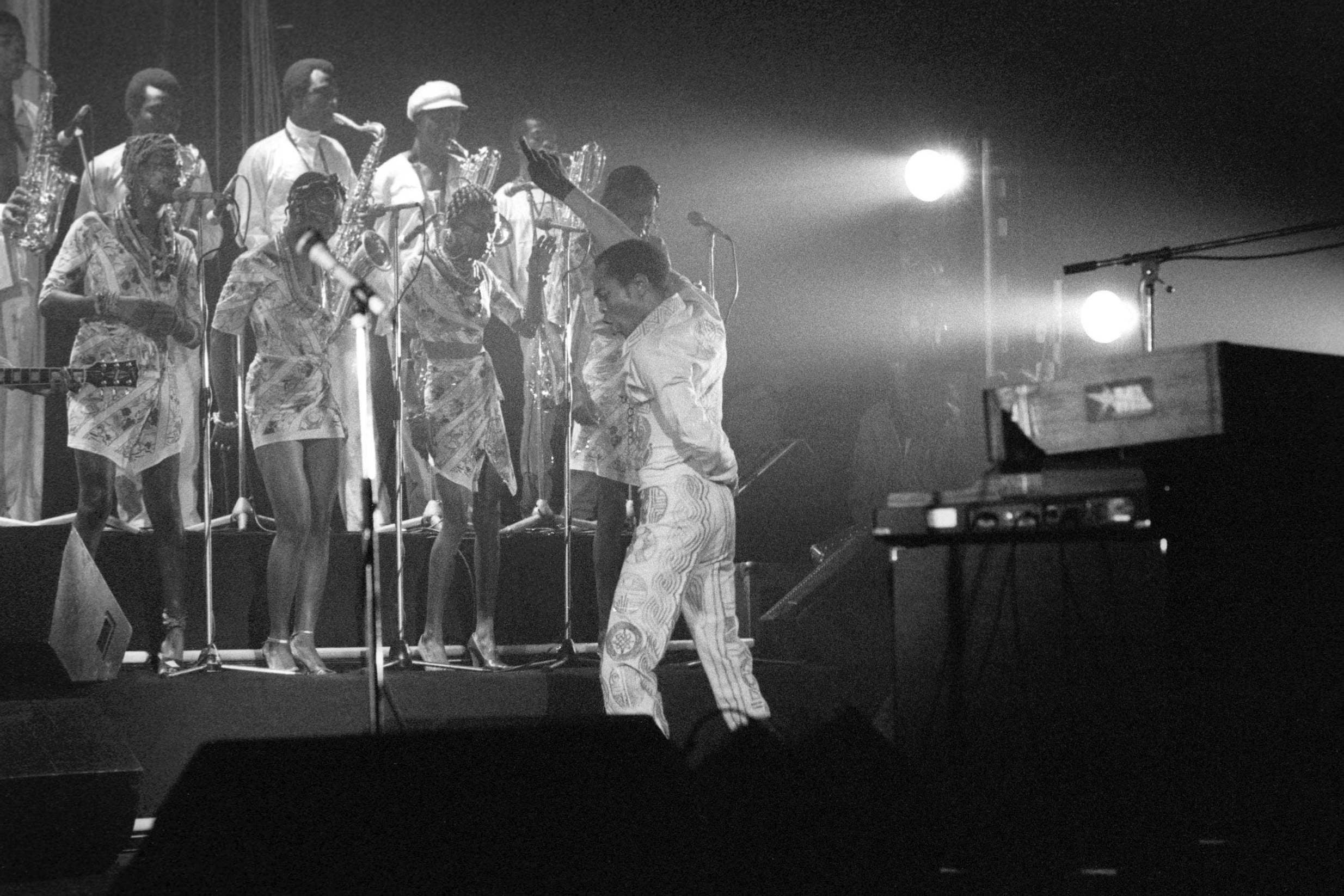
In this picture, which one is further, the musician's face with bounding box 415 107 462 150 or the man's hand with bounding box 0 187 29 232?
the musician's face with bounding box 415 107 462 150

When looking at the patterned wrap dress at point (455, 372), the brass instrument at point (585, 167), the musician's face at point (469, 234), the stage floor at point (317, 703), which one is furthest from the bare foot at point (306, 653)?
the brass instrument at point (585, 167)

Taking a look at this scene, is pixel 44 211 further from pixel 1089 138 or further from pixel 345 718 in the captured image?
pixel 1089 138

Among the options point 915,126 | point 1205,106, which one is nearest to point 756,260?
point 915,126

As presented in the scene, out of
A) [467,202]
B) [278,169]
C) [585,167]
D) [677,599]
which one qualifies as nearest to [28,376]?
[278,169]

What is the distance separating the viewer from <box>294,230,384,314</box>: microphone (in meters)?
3.18

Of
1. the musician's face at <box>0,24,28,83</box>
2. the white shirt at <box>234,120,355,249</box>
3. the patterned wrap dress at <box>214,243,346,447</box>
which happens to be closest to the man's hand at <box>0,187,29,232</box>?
the musician's face at <box>0,24,28,83</box>

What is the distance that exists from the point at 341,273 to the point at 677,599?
1.64m

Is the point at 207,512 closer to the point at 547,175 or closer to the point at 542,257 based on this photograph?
the point at 547,175

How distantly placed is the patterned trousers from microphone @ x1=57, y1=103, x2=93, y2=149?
2.93m

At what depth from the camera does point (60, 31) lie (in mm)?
6191

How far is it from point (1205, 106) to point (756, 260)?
2604 mm

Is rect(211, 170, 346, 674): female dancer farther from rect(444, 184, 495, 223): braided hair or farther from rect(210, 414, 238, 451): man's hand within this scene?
rect(210, 414, 238, 451): man's hand

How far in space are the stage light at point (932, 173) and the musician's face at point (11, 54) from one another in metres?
4.53

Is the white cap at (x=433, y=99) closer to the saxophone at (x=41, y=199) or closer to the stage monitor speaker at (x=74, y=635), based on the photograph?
the saxophone at (x=41, y=199)
